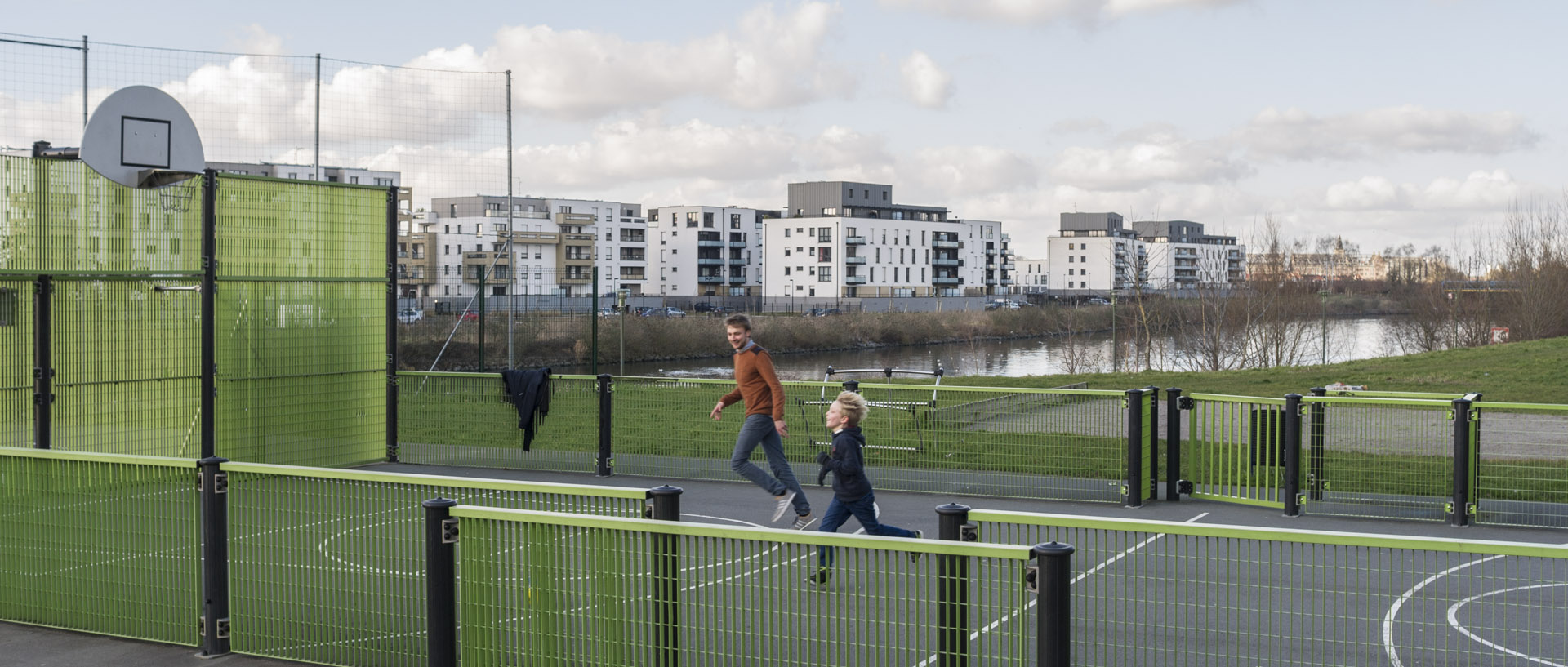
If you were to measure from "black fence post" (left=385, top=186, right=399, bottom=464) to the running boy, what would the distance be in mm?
8818

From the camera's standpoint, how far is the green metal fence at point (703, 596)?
529 cm

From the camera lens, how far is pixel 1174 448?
538 inches

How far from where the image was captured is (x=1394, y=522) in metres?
12.7

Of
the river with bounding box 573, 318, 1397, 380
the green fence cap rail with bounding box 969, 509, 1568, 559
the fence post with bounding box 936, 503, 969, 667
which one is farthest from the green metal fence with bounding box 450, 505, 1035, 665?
the river with bounding box 573, 318, 1397, 380

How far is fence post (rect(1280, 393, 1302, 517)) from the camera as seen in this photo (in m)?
12.7

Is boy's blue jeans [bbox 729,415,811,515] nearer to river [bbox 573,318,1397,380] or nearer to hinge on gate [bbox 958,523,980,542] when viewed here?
hinge on gate [bbox 958,523,980,542]

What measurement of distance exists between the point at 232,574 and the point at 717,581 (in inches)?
130

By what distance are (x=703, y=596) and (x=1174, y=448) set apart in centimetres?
892

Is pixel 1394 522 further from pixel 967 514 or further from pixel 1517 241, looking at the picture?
pixel 1517 241

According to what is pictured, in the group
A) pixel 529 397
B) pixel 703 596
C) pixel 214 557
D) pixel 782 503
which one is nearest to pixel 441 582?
pixel 703 596

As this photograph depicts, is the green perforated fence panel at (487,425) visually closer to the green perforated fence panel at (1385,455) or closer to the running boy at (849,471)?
the running boy at (849,471)

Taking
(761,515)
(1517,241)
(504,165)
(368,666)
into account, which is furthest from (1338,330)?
(368,666)

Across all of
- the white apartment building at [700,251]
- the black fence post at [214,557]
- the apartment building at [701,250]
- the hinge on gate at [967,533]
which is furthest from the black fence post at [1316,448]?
the apartment building at [701,250]

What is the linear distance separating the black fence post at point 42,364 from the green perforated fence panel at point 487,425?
4446mm
